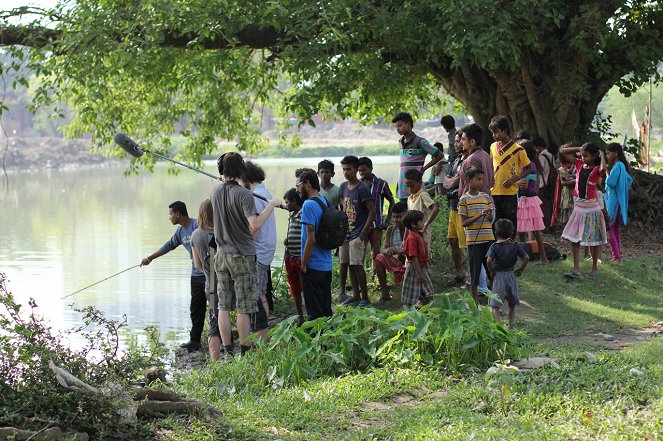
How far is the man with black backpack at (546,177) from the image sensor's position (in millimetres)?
12398

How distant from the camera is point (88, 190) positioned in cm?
3772

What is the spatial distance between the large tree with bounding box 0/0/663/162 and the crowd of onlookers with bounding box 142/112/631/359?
1.35 meters

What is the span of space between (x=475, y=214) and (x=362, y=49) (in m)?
5.38

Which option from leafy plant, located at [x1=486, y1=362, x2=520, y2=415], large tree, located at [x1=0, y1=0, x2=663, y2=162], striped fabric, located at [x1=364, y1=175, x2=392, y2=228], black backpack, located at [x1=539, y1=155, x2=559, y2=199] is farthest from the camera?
black backpack, located at [x1=539, y1=155, x2=559, y2=199]

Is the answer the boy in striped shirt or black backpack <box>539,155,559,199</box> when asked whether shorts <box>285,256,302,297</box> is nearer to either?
the boy in striped shirt

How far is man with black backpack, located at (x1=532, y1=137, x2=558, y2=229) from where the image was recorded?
12.4 m

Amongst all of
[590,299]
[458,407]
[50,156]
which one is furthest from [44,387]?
[50,156]

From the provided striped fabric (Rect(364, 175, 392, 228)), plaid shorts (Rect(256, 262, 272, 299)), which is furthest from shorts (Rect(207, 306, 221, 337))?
striped fabric (Rect(364, 175, 392, 228))

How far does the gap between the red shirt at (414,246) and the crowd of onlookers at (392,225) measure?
1 centimetres

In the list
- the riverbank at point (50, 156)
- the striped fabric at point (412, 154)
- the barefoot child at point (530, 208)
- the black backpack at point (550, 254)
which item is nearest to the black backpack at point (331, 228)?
the striped fabric at point (412, 154)

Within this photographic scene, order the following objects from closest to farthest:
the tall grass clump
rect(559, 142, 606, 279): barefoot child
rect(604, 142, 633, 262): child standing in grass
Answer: the tall grass clump < rect(559, 142, 606, 279): barefoot child < rect(604, 142, 633, 262): child standing in grass

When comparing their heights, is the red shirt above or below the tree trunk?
below

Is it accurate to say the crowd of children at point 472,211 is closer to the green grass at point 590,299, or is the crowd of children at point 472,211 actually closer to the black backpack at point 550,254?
the black backpack at point 550,254

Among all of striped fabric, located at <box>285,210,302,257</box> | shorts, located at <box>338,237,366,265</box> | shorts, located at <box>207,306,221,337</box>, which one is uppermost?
striped fabric, located at <box>285,210,302,257</box>
